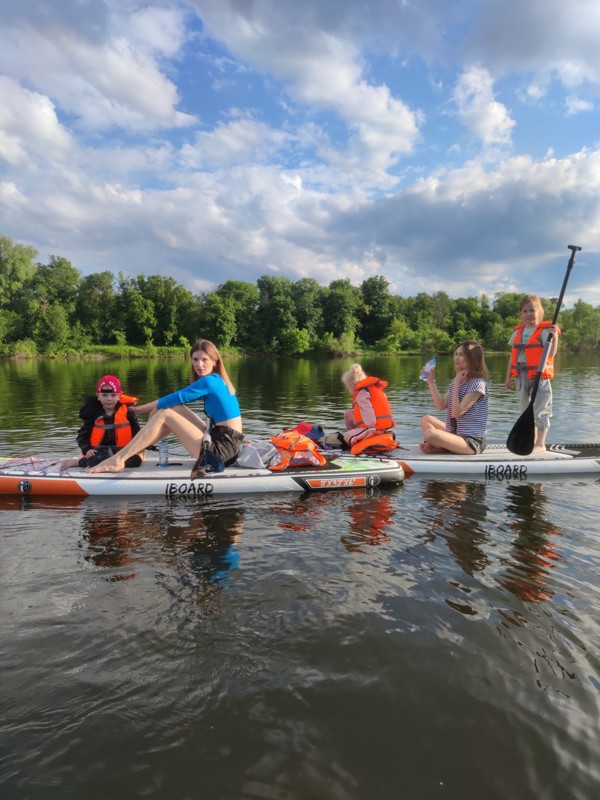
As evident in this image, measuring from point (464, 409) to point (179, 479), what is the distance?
16.8 ft

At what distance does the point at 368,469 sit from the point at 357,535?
7.24ft

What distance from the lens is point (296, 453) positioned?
8336 millimetres

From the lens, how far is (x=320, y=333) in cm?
8262

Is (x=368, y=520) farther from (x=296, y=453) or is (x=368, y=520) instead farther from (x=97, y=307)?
(x=97, y=307)

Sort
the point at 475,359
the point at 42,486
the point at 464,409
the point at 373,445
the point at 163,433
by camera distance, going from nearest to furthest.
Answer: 1. the point at 42,486
2. the point at 163,433
3. the point at 475,359
4. the point at 464,409
5. the point at 373,445

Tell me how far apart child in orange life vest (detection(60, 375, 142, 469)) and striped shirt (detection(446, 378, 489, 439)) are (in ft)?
18.3

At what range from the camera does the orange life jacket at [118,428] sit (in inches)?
312

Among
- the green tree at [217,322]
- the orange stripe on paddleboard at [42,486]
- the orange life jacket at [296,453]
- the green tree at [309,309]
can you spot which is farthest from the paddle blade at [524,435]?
the green tree at [309,309]

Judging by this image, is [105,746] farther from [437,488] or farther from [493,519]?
[437,488]

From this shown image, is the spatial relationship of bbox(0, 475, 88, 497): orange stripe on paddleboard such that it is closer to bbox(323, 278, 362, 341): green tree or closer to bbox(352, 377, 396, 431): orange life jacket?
bbox(352, 377, 396, 431): orange life jacket

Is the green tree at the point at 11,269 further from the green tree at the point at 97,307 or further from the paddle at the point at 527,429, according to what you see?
the paddle at the point at 527,429

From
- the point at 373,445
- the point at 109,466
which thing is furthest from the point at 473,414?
A: the point at 109,466

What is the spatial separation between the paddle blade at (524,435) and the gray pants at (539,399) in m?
0.44

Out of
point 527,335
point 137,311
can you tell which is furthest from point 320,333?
point 527,335
